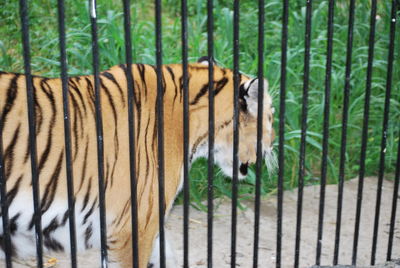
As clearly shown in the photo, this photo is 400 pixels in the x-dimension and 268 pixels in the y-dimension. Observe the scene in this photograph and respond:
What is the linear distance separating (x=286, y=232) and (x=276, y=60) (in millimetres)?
1808

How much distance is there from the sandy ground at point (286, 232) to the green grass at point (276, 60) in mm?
171

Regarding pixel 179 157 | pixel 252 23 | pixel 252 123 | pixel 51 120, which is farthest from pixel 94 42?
pixel 252 23

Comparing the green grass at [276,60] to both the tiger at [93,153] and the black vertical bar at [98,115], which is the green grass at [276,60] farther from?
the black vertical bar at [98,115]

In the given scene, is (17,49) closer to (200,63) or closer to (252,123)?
(200,63)

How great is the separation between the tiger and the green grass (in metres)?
1.43

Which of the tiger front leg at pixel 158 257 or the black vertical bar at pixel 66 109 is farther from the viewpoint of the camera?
the tiger front leg at pixel 158 257

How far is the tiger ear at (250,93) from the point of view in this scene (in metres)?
3.04

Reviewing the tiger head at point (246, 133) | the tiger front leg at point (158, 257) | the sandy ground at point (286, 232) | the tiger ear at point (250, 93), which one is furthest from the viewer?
the sandy ground at point (286, 232)

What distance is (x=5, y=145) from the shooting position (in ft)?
8.66

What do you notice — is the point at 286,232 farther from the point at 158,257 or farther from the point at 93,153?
the point at 93,153

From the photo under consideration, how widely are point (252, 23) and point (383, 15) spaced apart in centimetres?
130

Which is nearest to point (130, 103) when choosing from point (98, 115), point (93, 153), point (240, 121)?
point (98, 115)

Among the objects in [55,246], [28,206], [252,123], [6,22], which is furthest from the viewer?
[6,22]

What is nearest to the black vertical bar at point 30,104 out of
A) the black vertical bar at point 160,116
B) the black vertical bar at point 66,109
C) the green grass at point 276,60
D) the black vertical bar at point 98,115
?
the black vertical bar at point 66,109
